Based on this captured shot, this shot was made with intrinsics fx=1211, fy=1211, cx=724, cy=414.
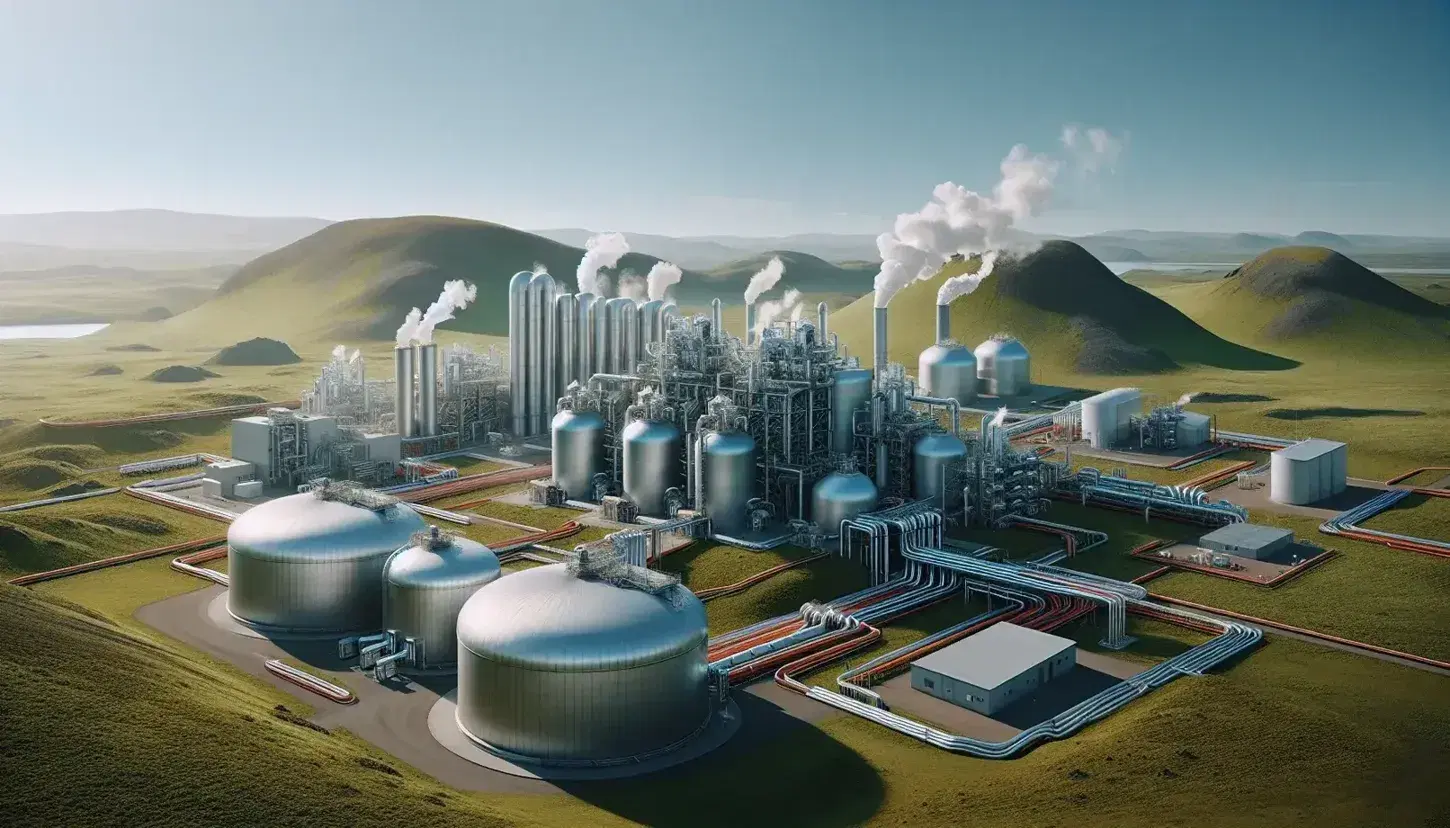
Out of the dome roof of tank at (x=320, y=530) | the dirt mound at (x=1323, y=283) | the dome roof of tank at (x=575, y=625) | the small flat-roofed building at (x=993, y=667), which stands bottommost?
the small flat-roofed building at (x=993, y=667)

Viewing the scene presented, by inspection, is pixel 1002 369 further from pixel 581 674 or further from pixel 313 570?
pixel 581 674

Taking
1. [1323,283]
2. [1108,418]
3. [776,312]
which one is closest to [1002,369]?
[1108,418]

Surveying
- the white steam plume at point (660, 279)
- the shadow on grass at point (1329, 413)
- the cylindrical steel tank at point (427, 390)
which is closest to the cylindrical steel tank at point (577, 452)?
the cylindrical steel tank at point (427, 390)

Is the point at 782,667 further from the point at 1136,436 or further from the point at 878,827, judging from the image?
the point at 1136,436

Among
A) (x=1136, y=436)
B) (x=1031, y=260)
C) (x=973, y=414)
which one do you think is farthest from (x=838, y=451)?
(x=1031, y=260)

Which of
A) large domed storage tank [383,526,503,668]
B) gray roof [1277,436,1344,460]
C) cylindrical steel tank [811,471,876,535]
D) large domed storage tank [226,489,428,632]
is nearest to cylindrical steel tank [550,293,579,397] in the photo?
cylindrical steel tank [811,471,876,535]

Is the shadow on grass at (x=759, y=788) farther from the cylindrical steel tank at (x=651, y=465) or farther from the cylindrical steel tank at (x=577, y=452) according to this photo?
the cylindrical steel tank at (x=577, y=452)
